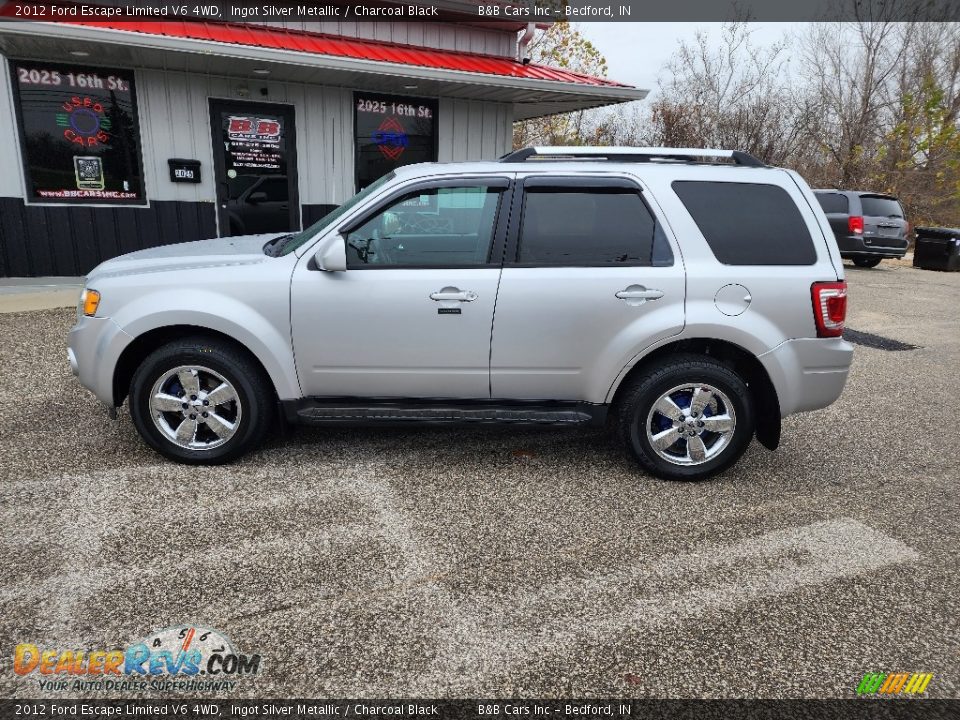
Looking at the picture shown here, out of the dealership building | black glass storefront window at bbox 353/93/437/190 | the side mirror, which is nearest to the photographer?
the side mirror

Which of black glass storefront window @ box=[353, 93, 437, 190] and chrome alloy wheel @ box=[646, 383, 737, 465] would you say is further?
black glass storefront window @ box=[353, 93, 437, 190]

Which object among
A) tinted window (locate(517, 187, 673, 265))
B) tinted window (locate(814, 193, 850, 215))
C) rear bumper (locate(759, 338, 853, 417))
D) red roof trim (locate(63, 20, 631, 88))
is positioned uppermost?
red roof trim (locate(63, 20, 631, 88))

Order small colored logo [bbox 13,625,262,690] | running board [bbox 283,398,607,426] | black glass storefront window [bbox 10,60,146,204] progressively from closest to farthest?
small colored logo [bbox 13,625,262,690], running board [bbox 283,398,607,426], black glass storefront window [bbox 10,60,146,204]

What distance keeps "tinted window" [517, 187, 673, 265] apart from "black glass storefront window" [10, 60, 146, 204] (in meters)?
7.67

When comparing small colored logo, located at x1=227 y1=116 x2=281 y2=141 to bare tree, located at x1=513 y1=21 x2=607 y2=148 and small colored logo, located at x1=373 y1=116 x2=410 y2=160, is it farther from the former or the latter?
bare tree, located at x1=513 y1=21 x2=607 y2=148

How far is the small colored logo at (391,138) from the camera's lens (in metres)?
10.7

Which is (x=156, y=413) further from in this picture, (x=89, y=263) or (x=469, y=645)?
(x=89, y=263)

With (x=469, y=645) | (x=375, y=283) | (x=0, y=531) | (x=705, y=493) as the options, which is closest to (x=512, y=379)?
(x=375, y=283)

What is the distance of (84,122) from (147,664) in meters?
8.90

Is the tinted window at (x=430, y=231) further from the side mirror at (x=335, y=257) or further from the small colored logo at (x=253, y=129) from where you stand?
the small colored logo at (x=253, y=129)

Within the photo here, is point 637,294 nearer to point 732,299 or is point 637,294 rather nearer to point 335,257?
point 732,299

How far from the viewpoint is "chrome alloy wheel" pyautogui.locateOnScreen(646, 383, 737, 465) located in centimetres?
399

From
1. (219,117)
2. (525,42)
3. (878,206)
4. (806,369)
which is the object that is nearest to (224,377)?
(806,369)

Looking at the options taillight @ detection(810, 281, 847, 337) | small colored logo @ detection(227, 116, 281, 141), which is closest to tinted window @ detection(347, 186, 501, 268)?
taillight @ detection(810, 281, 847, 337)
